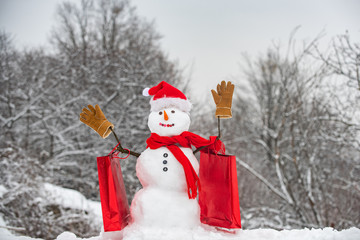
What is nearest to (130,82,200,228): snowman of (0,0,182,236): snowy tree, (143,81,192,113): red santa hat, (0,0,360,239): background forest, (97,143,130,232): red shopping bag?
(143,81,192,113): red santa hat

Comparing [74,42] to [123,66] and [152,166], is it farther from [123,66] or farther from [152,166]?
[152,166]

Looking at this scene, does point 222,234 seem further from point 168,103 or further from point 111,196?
point 168,103

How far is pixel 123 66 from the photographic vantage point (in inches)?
356

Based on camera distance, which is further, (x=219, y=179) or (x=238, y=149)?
(x=238, y=149)

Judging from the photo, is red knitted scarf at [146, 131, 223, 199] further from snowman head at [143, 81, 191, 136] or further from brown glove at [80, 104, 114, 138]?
brown glove at [80, 104, 114, 138]

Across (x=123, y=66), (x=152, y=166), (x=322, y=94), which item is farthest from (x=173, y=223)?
(x=123, y=66)

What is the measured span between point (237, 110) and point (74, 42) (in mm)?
7050

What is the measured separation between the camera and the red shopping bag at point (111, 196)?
2.17 meters

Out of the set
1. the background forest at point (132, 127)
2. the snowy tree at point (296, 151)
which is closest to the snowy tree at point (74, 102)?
the background forest at point (132, 127)

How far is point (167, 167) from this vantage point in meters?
2.24

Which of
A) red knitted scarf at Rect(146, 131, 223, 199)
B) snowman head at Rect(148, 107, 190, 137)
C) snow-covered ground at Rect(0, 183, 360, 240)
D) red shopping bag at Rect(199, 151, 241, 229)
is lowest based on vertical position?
snow-covered ground at Rect(0, 183, 360, 240)

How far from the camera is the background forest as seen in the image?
191 inches

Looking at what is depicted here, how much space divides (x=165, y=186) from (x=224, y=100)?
2.83 ft

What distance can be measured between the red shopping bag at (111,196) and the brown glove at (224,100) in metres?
0.97
